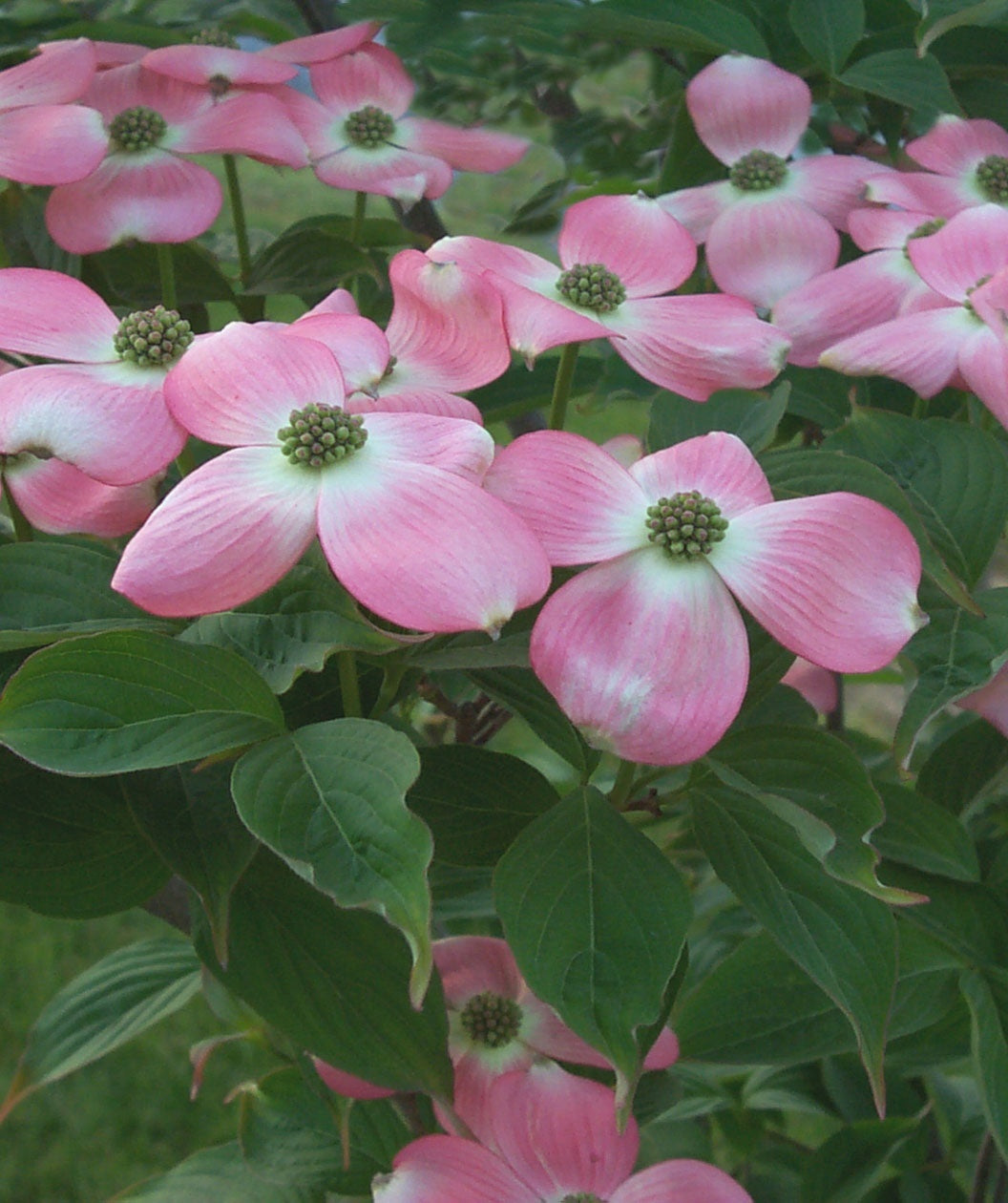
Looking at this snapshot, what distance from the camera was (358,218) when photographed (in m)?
0.74

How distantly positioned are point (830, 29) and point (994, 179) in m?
0.12

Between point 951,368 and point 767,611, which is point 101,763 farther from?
point 951,368

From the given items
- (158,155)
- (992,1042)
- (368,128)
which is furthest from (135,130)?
(992,1042)

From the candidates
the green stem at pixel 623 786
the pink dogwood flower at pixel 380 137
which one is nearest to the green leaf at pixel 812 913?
the green stem at pixel 623 786

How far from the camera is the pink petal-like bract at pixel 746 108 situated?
2.34 feet

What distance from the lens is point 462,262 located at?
0.52m

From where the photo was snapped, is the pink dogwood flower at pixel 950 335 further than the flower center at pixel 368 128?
No

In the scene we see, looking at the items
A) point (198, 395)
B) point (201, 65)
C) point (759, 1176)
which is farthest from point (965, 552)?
point (759, 1176)

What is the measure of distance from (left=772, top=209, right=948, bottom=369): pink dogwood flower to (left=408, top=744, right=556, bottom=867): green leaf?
23 cm

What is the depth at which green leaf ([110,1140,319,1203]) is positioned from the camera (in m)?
0.75

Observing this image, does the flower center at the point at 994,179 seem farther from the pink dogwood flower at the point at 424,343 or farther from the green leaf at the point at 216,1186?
the green leaf at the point at 216,1186

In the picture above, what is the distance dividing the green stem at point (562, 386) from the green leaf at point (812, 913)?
0.17 meters

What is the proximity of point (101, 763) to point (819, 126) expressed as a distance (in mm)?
637

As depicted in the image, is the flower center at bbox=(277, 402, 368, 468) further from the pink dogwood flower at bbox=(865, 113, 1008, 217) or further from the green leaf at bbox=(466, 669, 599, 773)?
the pink dogwood flower at bbox=(865, 113, 1008, 217)
